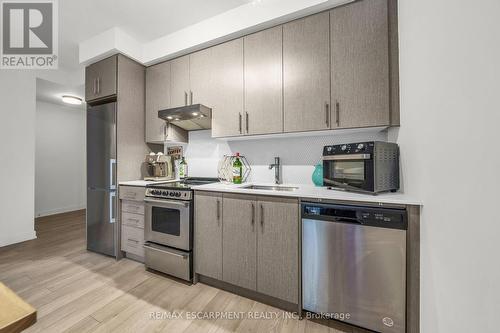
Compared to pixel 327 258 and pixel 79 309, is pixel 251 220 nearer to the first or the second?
pixel 327 258

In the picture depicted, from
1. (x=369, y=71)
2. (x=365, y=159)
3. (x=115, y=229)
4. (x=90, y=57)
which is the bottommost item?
(x=115, y=229)

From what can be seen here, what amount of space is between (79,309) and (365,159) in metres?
2.43

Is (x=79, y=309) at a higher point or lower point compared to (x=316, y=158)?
lower

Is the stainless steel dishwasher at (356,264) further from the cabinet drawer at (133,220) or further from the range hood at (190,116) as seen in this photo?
the cabinet drawer at (133,220)

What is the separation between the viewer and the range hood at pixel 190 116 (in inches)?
81.1

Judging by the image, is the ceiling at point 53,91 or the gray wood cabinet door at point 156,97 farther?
the ceiling at point 53,91

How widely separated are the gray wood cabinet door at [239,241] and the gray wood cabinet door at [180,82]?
1.38 meters

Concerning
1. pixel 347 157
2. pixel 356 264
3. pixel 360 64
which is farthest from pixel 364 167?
pixel 360 64

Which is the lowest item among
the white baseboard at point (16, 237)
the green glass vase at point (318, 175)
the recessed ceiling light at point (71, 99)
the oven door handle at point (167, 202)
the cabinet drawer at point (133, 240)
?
the white baseboard at point (16, 237)

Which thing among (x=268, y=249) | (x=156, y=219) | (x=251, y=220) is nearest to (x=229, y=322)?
(x=268, y=249)

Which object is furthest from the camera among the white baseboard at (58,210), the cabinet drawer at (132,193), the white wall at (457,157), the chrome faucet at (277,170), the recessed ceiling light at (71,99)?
the white baseboard at (58,210)

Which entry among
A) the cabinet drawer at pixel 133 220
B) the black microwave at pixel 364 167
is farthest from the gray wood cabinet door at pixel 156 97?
the black microwave at pixel 364 167

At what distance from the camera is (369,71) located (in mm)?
1518

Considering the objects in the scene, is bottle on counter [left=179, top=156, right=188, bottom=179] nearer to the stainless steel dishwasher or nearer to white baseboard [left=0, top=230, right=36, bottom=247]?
the stainless steel dishwasher
